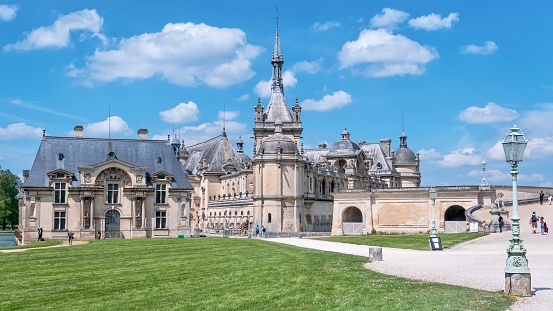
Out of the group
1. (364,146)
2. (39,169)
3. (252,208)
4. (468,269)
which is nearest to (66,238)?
(39,169)

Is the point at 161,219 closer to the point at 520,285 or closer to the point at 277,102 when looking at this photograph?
the point at 277,102

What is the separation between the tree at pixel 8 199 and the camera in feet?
318

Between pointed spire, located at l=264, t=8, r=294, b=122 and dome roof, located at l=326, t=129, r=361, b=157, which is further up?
pointed spire, located at l=264, t=8, r=294, b=122

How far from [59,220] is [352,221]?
97.2 ft

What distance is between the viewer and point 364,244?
37312mm

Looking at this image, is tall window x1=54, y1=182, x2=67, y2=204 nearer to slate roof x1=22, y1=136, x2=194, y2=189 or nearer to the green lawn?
slate roof x1=22, y1=136, x2=194, y2=189

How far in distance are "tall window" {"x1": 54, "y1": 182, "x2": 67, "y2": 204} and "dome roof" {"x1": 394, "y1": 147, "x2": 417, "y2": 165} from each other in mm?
64038

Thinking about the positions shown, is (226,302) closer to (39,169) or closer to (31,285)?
(31,285)

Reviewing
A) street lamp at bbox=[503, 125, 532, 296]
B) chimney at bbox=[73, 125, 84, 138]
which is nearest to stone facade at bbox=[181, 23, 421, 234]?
chimney at bbox=[73, 125, 84, 138]

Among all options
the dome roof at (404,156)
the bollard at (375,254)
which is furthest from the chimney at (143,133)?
the dome roof at (404,156)

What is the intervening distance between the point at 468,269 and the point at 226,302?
8991 mm

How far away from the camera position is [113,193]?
5759 cm

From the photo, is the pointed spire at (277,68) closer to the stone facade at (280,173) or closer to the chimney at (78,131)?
the stone facade at (280,173)

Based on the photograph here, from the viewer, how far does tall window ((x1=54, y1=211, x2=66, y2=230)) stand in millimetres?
55906
